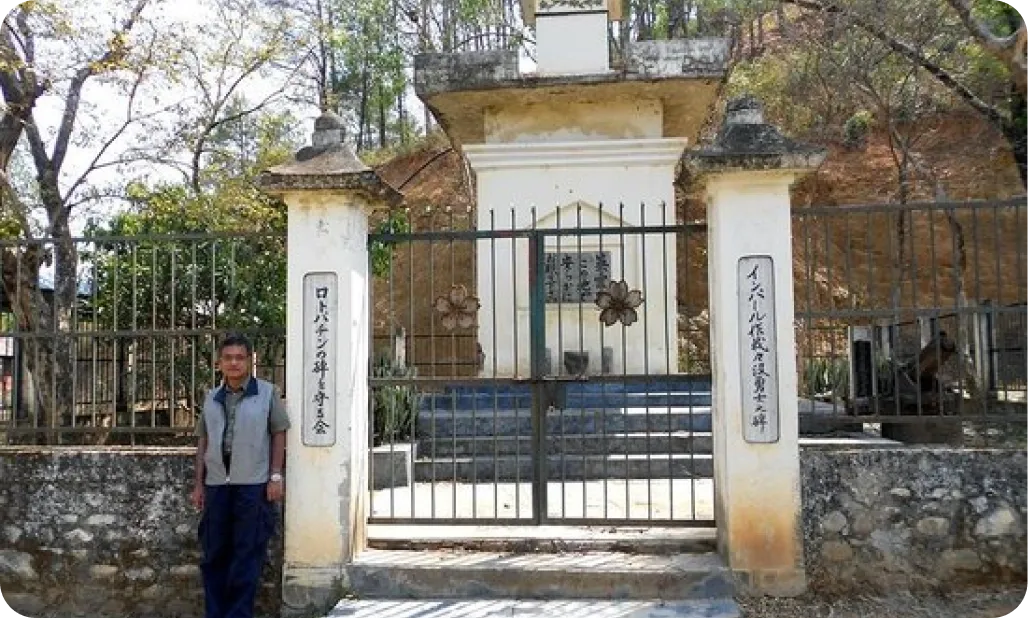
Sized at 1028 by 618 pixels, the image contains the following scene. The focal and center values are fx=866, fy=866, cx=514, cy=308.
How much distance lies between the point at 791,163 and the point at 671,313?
15.9 ft

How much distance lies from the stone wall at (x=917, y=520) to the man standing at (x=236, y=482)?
3.02 metres

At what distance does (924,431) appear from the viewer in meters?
7.60

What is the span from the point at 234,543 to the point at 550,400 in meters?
2.06

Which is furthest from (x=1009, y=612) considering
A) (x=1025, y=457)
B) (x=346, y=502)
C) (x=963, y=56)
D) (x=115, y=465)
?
(x=963, y=56)

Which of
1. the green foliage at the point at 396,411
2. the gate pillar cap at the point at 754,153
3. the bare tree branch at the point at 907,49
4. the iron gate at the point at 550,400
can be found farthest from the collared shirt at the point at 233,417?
the bare tree branch at the point at 907,49

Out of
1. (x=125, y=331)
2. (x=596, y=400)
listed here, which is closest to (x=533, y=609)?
(x=125, y=331)

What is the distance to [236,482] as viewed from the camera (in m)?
4.57

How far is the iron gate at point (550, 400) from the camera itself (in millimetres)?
5539

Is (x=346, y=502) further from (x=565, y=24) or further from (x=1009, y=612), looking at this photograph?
(x=565, y=24)

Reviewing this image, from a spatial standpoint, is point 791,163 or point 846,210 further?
point 846,210

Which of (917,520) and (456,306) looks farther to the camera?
(456,306)

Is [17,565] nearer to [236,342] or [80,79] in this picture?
[236,342]

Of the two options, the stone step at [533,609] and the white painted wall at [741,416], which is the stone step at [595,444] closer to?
the white painted wall at [741,416]

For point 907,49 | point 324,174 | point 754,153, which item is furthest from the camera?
point 907,49
